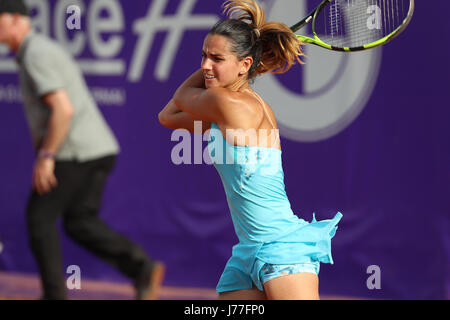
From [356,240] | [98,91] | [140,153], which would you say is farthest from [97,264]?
[356,240]

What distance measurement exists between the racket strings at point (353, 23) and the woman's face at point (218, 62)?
150 centimetres

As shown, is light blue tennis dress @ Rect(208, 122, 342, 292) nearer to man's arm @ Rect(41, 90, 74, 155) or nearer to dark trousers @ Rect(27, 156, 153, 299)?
dark trousers @ Rect(27, 156, 153, 299)

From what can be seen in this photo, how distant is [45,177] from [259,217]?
2231 mm

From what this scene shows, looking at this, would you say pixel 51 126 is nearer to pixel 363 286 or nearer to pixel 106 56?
pixel 106 56

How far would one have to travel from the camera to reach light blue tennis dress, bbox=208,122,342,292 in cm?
262

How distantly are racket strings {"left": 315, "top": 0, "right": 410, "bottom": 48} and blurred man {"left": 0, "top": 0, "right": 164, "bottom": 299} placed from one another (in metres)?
1.62

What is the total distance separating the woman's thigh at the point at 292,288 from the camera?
2.52 metres

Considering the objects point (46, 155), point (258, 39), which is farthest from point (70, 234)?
point (258, 39)

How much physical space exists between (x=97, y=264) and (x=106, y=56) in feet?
5.22

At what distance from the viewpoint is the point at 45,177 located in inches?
176
